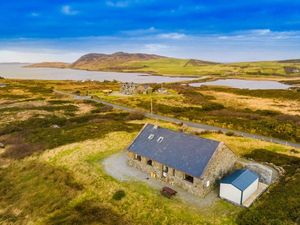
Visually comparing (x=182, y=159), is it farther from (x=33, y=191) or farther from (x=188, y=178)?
(x=33, y=191)

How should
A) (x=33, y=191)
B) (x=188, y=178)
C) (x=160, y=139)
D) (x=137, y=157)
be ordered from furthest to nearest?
(x=137, y=157)
(x=160, y=139)
(x=33, y=191)
(x=188, y=178)

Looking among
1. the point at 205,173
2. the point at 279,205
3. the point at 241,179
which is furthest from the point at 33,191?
the point at 279,205

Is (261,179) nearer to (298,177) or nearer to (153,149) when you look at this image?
(298,177)

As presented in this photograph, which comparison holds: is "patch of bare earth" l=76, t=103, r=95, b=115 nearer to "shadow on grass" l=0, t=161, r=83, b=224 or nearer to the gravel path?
"shadow on grass" l=0, t=161, r=83, b=224

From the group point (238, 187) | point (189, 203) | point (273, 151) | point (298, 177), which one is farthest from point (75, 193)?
point (273, 151)

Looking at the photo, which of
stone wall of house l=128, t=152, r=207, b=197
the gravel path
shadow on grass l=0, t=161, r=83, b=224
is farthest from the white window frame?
shadow on grass l=0, t=161, r=83, b=224

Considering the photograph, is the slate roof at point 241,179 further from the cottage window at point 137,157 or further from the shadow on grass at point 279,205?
the cottage window at point 137,157
